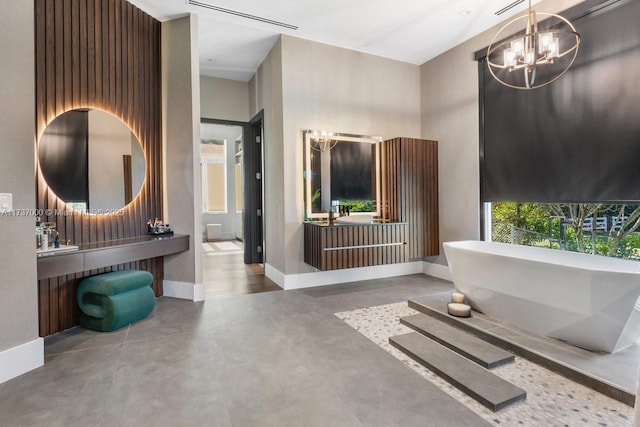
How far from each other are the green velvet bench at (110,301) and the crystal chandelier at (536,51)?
4.04 m

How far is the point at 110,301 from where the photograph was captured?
9.95 feet

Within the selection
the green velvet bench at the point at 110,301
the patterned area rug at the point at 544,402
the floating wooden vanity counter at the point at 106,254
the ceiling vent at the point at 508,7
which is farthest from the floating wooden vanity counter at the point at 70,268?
the ceiling vent at the point at 508,7

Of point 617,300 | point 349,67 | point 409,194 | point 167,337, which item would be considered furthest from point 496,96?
point 167,337

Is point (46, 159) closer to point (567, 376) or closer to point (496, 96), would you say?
point (567, 376)

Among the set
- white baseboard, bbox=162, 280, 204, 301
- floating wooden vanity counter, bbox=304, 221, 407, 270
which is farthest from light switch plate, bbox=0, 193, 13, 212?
floating wooden vanity counter, bbox=304, 221, 407, 270

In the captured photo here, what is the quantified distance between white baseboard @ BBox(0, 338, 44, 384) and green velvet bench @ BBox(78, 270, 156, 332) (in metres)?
0.58

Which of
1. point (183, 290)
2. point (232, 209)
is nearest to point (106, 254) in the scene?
point (183, 290)

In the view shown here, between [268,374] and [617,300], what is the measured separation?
99.8 inches

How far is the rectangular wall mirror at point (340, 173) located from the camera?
4.74 metres

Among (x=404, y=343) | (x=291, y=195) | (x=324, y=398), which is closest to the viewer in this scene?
(x=324, y=398)

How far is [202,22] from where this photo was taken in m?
4.21

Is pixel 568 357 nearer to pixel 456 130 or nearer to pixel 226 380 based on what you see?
pixel 226 380

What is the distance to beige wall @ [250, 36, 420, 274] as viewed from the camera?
461cm

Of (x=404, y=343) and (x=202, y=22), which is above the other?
(x=202, y=22)
